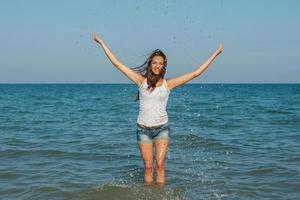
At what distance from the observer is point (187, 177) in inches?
365

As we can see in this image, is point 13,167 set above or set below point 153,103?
below

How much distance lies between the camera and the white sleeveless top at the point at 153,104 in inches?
285

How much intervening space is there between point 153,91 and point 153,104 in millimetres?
199

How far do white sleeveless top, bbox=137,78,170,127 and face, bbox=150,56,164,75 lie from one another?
0.72ft

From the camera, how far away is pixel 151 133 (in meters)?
7.40

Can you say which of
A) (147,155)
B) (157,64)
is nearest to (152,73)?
(157,64)

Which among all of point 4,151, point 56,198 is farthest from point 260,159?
point 4,151

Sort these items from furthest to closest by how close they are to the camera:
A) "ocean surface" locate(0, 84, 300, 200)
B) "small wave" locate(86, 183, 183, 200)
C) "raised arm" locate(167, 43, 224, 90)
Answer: "ocean surface" locate(0, 84, 300, 200), "small wave" locate(86, 183, 183, 200), "raised arm" locate(167, 43, 224, 90)

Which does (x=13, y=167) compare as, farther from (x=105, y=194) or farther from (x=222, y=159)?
(x=222, y=159)

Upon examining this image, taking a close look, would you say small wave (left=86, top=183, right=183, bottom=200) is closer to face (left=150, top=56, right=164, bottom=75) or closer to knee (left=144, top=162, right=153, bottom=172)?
knee (left=144, top=162, right=153, bottom=172)

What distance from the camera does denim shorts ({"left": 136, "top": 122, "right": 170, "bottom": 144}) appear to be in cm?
737

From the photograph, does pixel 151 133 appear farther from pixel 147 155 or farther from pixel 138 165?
pixel 138 165

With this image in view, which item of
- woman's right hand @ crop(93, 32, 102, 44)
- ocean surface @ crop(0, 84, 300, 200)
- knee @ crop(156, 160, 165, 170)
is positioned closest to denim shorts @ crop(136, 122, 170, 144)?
knee @ crop(156, 160, 165, 170)

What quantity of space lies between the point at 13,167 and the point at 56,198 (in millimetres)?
2582
